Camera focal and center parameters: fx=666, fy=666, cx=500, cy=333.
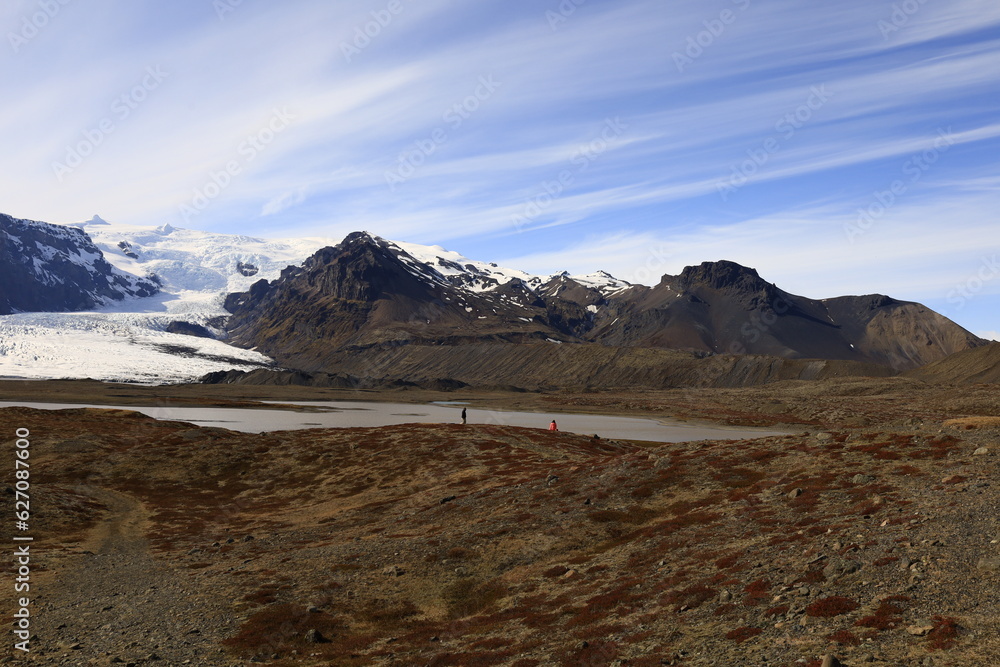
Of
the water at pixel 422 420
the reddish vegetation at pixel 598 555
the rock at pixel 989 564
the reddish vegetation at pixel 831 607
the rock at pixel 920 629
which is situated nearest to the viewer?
the rock at pixel 920 629

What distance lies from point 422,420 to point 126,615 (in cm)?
12227

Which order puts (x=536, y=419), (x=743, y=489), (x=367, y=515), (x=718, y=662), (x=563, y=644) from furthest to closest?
1. (x=536, y=419)
2. (x=367, y=515)
3. (x=743, y=489)
4. (x=563, y=644)
5. (x=718, y=662)

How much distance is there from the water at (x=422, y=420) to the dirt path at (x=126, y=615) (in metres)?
84.6

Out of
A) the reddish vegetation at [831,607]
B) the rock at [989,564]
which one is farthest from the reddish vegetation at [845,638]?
the rock at [989,564]

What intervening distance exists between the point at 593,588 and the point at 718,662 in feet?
34.2

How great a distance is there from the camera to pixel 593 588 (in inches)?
1134

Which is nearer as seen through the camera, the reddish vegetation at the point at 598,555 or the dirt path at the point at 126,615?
the reddish vegetation at the point at 598,555

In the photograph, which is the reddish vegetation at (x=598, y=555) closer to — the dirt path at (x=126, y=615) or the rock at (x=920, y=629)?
the rock at (x=920, y=629)

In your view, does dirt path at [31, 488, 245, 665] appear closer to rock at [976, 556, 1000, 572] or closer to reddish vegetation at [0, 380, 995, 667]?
reddish vegetation at [0, 380, 995, 667]

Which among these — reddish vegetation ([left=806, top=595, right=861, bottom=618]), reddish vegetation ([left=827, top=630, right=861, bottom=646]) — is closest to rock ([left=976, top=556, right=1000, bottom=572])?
reddish vegetation ([left=806, top=595, right=861, bottom=618])

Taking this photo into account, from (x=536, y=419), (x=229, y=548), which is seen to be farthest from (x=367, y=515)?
(x=536, y=419)

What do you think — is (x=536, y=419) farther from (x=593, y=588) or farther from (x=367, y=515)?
(x=593, y=588)

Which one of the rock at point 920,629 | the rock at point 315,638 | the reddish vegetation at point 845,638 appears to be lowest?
the rock at point 315,638

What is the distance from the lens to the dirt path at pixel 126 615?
26.6m
